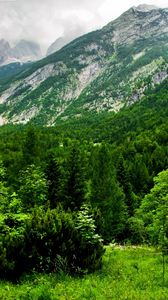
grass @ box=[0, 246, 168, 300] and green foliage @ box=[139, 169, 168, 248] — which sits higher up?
green foliage @ box=[139, 169, 168, 248]

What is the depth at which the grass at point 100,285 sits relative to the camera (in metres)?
13.9

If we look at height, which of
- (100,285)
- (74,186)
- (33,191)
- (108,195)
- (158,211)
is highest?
(74,186)

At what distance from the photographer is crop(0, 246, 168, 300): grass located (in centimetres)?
1387

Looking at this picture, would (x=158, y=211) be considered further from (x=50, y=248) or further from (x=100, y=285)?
(x=100, y=285)

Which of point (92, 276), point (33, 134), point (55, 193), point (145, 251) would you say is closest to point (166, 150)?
point (33, 134)

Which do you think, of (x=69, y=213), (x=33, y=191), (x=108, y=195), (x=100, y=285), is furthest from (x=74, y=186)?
(x=100, y=285)

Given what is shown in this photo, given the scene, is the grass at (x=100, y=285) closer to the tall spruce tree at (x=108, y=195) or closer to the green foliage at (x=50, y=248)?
the green foliage at (x=50, y=248)

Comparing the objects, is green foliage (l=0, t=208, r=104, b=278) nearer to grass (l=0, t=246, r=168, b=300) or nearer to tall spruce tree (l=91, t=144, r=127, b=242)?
grass (l=0, t=246, r=168, b=300)

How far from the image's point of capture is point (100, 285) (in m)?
15.3

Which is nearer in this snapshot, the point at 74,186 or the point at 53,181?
the point at 74,186

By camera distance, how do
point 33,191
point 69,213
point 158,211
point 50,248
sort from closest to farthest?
point 50,248 → point 69,213 → point 158,211 → point 33,191

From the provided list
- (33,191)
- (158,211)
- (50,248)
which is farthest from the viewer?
(33,191)

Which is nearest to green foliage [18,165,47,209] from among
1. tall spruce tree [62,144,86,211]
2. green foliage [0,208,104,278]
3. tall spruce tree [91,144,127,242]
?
tall spruce tree [62,144,86,211]

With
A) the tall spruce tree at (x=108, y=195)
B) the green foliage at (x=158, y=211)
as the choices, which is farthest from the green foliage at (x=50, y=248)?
the tall spruce tree at (x=108, y=195)
